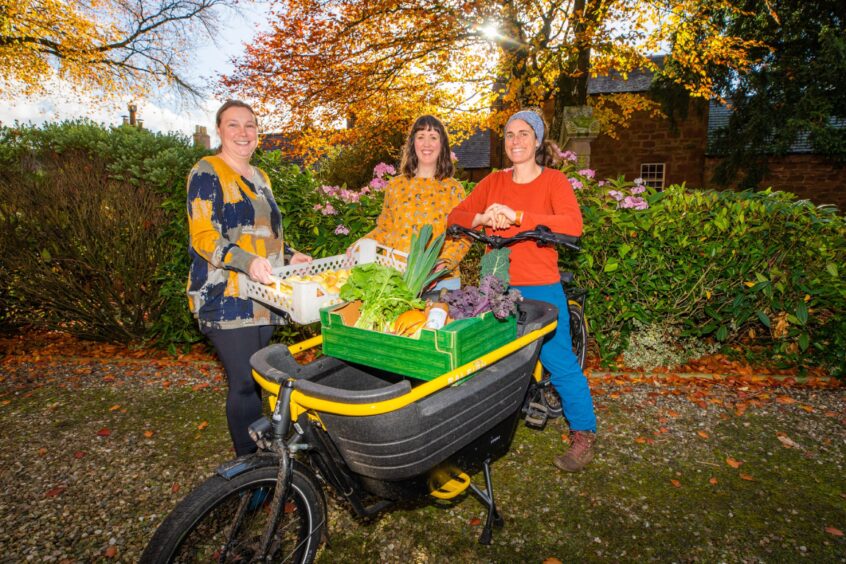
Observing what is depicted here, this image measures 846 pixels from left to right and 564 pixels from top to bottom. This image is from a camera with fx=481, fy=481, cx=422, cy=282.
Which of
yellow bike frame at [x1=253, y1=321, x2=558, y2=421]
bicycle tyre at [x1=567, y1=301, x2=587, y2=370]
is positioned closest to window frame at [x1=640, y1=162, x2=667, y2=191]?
bicycle tyre at [x1=567, y1=301, x2=587, y2=370]

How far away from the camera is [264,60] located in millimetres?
12414

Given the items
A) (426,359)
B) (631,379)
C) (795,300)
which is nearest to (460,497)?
(426,359)

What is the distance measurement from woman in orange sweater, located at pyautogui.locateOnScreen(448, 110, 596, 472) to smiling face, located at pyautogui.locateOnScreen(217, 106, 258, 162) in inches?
45.7

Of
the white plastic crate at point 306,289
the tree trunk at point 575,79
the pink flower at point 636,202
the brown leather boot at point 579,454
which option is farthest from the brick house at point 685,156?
the white plastic crate at point 306,289

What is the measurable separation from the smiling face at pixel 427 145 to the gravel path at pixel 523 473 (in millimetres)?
2191

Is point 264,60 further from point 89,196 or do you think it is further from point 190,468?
point 190,468

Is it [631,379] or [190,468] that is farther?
[631,379]

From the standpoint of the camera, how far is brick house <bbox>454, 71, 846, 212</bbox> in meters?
16.9

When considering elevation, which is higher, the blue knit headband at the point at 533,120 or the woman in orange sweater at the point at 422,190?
the blue knit headband at the point at 533,120

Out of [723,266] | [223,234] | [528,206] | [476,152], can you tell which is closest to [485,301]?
[528,206]

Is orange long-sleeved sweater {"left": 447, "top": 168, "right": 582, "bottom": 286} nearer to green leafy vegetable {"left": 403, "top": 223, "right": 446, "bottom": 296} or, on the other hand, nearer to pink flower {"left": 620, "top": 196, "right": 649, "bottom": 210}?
green leafy vegetable {"left": 403, "top": 223, "right": 446, "bottom": 296}

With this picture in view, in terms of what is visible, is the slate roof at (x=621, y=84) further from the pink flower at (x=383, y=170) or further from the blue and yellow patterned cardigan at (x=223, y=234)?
the blue and yellow patterned cardigan at (x=223, y=234)

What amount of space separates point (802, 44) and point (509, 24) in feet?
33.3

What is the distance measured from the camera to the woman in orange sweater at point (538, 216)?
2637 millimetres
